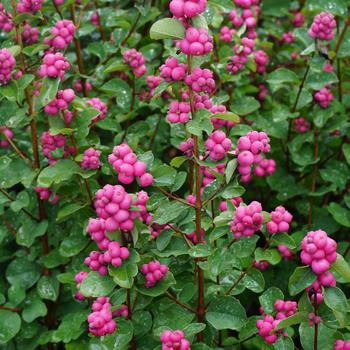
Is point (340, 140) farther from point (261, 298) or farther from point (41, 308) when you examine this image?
point (41, 308)

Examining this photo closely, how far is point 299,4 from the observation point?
12.4ft

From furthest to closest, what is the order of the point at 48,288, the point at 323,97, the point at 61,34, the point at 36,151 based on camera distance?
the point at 323,97 → the point at 48,288 → the point at 36,151 → the point at 61,34

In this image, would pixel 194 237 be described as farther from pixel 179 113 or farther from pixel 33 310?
pixel 33 310

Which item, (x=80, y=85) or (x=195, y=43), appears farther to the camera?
(x=80, y=85)

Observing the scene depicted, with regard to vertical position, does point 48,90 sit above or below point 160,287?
above

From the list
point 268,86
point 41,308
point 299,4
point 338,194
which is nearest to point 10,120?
point 41,308

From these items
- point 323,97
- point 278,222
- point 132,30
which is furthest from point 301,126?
point 278,222

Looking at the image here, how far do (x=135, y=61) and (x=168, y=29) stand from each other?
96 centimetres

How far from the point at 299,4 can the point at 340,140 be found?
1.05 meters

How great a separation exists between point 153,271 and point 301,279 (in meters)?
0.46

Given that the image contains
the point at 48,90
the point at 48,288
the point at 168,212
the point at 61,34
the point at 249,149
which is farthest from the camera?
the point at 48,288

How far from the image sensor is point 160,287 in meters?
1.95

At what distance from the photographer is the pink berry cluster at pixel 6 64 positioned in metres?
2.27

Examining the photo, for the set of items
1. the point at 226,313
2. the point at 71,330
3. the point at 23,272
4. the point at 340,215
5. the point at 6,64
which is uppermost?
the point at 6,64
